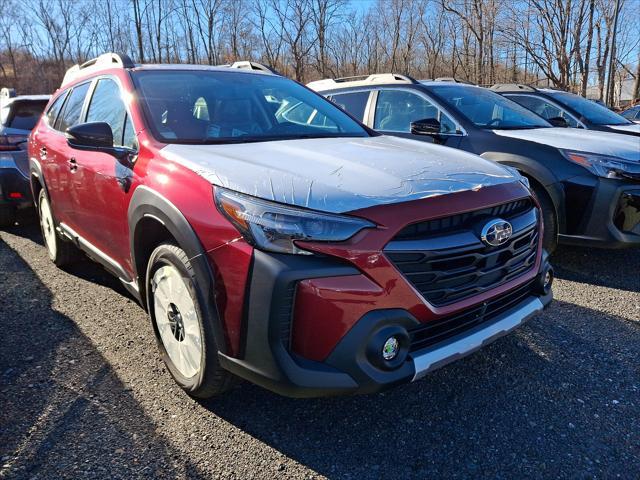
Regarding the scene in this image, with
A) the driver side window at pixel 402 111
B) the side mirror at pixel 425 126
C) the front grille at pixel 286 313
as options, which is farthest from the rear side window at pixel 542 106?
the front grille at pixel 286 313

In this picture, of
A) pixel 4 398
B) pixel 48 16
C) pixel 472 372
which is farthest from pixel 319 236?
pixel 48 16

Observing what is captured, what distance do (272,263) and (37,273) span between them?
354 centimetres

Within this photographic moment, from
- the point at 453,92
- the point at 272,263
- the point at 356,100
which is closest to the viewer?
the point at 272,263

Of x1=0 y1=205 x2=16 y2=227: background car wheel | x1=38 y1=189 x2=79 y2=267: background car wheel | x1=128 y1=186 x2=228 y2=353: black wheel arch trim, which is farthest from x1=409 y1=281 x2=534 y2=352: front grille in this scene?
x1=0 y1=205 x2=16 y2=227: background car wheel

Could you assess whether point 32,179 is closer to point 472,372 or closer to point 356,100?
point 356,100

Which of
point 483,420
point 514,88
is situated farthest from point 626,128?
point 483,420

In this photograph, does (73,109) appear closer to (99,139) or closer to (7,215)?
(99,139)

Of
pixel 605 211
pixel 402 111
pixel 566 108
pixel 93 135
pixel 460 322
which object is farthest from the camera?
pixel 566 108

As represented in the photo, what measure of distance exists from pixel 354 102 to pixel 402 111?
2.23 ft

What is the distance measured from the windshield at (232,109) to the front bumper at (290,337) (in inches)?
46.3

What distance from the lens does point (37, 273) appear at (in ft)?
14.4

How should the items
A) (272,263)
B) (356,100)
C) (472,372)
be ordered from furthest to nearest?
1. (356,100)
2. (472,372)
3. (272,263)

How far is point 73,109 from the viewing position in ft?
12.6

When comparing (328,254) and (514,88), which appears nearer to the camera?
(328,254)
